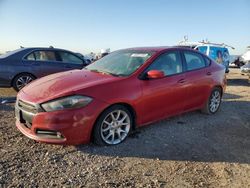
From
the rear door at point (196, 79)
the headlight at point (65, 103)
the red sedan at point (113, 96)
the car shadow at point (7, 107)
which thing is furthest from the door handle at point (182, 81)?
the car shadow at point (7, 107)

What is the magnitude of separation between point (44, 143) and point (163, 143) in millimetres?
1891

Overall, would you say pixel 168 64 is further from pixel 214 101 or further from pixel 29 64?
pixel 29 64

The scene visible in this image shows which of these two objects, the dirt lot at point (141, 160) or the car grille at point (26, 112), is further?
the car grille at point (26, 112)

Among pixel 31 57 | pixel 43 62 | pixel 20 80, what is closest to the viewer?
pixel 20 80

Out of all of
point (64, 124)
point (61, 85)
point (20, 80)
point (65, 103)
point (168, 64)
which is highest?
point (168, 64)

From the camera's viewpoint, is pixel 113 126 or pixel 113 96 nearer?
pixel 113 96

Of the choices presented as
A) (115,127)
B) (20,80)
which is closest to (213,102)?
(115,127)

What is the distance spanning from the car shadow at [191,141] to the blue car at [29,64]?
455cm

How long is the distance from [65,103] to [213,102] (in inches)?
151

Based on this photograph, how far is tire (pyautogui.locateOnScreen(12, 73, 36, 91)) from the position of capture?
27.5ft

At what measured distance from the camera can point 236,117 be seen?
6.58 meters

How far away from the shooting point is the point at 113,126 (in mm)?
4488

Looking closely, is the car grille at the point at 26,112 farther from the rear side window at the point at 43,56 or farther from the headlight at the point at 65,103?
the rear side window at the point at 43,56

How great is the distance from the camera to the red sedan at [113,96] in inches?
159
